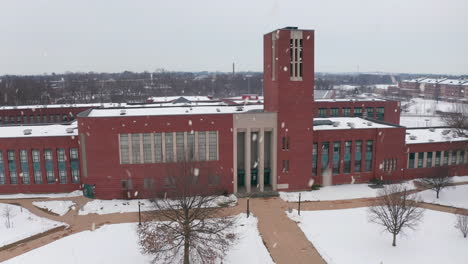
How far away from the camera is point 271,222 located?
32.7 meters

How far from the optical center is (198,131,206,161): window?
128 feet

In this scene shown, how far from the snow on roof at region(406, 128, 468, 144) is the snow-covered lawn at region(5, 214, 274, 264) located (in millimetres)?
27813

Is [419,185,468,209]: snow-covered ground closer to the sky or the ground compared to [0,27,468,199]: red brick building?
closer to the ground

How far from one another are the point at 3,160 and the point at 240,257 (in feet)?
95.2

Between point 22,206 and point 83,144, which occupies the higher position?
point 83,144

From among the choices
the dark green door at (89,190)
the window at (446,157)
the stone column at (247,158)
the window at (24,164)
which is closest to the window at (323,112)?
the window at (446,157)

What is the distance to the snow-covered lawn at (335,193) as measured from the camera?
127 ft

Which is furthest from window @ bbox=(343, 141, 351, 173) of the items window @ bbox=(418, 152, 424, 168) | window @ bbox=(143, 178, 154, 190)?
window @ bbox=(143, 178, 154, 190)

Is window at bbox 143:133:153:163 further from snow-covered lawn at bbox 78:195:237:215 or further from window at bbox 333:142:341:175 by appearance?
window at bbox 333:142:341:175

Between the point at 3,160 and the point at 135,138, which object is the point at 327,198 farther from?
the point at 3,160

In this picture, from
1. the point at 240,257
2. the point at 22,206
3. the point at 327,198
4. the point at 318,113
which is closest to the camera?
the point at 240,257

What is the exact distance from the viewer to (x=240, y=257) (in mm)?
26453

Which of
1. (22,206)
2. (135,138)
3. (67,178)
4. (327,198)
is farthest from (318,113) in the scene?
(22,206)

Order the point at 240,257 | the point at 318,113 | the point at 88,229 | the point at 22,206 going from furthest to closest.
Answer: the point at 318,113, the point at 22,206, the point at 88,229, the point at 240,257
